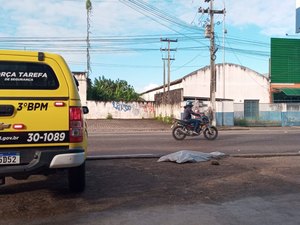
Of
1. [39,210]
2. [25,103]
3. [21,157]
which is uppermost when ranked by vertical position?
[25,103]

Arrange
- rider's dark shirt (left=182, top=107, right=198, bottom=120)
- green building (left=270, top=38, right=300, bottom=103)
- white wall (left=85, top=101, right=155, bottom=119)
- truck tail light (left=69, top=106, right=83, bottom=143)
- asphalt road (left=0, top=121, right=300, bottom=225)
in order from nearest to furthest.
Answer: asphalt road (left=0, top=121, right=300, bottom=225) < truck tail light (left=69, top=106, right=83, bottom=143) < rider's dark shirt (left=182, top=107, right=198, bottom=120) < white wall (left=85, top=101, right=155, bottom=119) < green building (left=270, top=38, right=300, bottom=103)

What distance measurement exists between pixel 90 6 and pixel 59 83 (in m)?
40.0

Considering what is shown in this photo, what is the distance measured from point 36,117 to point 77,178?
56.7 inches

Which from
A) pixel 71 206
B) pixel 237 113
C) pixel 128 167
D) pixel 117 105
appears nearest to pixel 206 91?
pixel 117 105

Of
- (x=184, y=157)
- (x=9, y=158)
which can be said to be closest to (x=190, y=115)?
(x=184, y=157)

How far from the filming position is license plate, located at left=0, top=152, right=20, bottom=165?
5.21 metres

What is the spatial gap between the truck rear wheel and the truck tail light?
0.87 m

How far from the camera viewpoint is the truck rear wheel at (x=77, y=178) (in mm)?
6271

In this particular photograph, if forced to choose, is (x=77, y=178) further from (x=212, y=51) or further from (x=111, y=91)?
(x=111, y=91)

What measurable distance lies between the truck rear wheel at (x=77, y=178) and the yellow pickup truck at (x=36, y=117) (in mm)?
763

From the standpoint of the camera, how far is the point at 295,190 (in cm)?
684

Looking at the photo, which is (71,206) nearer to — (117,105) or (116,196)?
(116,196)

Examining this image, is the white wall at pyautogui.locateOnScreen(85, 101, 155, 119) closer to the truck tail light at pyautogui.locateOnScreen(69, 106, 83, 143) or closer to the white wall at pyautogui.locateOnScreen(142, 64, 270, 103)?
the white wall at pyautogui.locateOnScreen(142, 64, 270, 103)

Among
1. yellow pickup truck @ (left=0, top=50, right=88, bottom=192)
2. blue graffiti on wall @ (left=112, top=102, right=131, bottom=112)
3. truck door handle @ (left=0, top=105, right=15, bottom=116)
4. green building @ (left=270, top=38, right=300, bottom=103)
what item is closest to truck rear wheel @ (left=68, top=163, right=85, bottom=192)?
yellow pickup truck @ (left=0, top=50, right=88, bottom=192)
